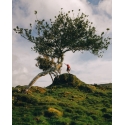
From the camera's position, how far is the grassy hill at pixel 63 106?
20.6 metres

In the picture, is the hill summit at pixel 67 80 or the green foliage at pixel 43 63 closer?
the hill summit at pixel 67 80

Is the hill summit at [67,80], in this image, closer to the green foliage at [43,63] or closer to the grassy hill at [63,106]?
the grassy hill at [63,106]

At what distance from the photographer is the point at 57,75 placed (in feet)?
109

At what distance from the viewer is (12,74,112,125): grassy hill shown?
2058cm

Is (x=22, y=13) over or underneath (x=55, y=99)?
over

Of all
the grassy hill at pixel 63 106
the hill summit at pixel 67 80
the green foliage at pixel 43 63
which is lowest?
the grassy hill at pixel 63 106

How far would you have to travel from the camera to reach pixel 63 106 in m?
24.2

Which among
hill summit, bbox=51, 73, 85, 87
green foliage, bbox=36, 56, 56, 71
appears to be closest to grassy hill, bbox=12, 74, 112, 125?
hill summit, bbox=51, 73, 85, 87

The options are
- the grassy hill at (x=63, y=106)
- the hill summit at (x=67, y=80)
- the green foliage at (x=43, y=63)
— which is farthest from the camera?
the green foliage at (x=43, y=63)

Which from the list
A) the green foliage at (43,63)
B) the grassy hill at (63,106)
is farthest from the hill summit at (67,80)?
the green foliage at (43,63)

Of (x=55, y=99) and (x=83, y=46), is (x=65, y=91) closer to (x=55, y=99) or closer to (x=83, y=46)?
(x=55, y=99)
